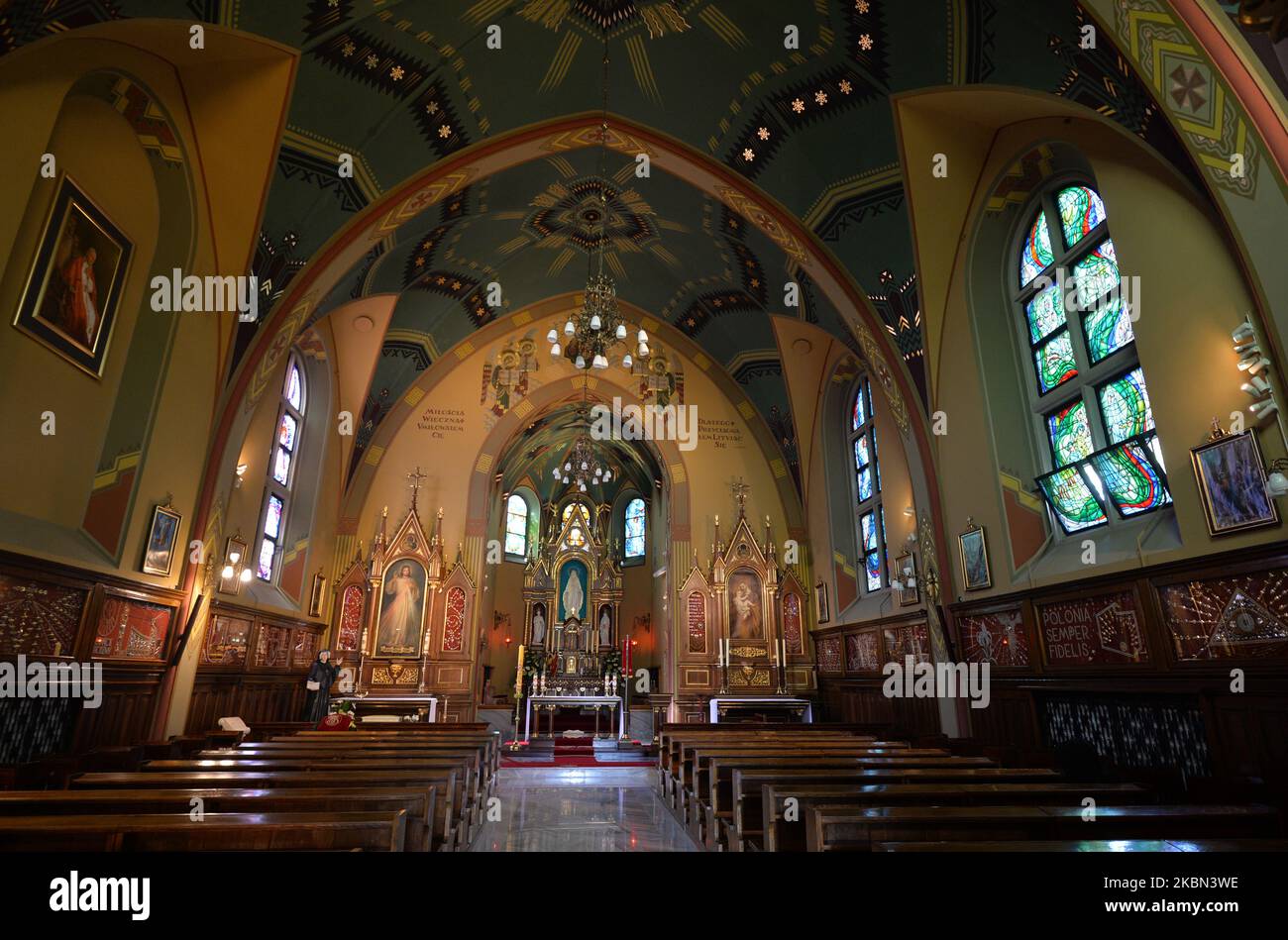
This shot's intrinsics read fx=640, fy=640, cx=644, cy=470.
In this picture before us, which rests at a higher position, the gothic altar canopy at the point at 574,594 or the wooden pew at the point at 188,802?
the gothic altar canopy at the point at 574,594

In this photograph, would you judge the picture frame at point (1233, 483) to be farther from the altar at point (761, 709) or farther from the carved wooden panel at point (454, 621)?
the carved wooden panel at point (454, 621)

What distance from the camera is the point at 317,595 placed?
1405 cm

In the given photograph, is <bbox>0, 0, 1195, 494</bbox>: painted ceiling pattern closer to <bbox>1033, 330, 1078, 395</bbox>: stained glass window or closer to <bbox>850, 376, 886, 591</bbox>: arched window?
<bbox>1033, 330, 1078, 395</bbox>: stained glass window

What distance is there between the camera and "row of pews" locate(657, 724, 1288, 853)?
280cm

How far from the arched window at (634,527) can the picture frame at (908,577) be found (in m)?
15.7

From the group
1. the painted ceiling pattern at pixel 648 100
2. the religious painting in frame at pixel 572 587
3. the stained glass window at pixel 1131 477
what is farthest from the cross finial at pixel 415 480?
the stained glass window at pixel 1131 477

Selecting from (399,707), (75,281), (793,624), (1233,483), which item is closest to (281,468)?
(399,707)

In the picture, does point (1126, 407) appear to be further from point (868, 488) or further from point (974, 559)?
point (868, 488)

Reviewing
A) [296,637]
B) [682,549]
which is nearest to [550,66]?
[682,549]

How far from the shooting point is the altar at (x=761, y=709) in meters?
14.2

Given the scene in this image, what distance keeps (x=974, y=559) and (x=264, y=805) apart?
902cm

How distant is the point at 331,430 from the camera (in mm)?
14453

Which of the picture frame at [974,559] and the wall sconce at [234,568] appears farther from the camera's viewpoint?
the wall sconce at [234,568]

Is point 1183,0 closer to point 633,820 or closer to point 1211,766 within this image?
point 1211,766
